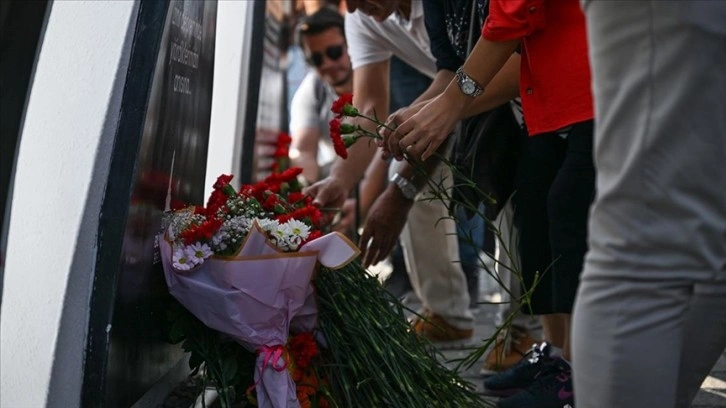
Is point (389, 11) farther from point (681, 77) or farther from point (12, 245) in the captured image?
point (681, 77)

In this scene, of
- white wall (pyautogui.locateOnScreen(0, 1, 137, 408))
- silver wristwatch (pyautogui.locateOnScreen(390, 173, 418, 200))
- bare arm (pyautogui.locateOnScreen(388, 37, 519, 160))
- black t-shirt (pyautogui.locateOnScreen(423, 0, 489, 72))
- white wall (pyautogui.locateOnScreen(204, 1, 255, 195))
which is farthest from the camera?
white wall (pyautogui.locateOnScreen(204, 1, 255, 195))

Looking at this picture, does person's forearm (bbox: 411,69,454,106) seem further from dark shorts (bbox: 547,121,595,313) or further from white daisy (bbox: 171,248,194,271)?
white daisy (bbox: 171,248,194,271)

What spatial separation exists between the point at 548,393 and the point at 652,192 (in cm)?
165

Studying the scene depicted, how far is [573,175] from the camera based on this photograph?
11.2 feet

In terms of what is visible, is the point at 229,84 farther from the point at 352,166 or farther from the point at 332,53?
the point at 332,53

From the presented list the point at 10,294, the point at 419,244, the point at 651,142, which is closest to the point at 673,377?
the point at 651,142

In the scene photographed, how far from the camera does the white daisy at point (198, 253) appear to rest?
322cm

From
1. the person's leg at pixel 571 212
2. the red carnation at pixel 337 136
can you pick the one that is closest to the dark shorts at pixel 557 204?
the person's leg at pixel 571 212

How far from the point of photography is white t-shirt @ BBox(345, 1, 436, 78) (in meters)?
4.56

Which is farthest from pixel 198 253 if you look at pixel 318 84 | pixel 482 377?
pixel 318 84

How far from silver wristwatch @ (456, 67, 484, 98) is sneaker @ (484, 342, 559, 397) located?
1.13 metres

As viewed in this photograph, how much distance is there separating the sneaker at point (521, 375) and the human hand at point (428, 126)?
1.04m

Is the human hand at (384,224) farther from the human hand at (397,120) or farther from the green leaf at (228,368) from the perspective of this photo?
the green leaf at (228,368)

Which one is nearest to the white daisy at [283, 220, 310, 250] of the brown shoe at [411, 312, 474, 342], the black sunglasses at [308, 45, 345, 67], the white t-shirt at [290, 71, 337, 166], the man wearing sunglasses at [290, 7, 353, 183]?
the brown shoe at [411, 312, 474, 342]
